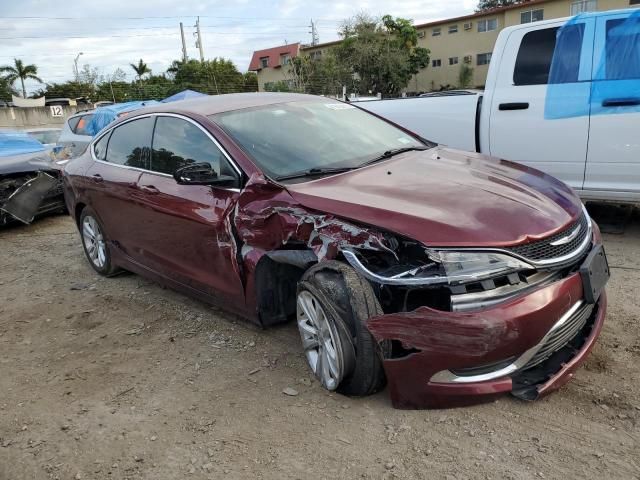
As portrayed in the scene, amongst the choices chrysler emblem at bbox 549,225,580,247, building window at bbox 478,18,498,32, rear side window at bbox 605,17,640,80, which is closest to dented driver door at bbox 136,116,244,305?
chrysler emblem at bbox 549,225,580,247

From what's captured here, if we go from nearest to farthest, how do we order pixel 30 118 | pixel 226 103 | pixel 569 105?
A: pixel 226 103, pixel 569 105, pixel 30 118

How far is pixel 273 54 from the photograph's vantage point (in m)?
56.7

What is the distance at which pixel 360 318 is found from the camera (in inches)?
105

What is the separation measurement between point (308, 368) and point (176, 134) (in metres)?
1.98

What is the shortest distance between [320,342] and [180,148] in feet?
6.10

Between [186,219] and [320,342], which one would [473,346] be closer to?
[320,342]

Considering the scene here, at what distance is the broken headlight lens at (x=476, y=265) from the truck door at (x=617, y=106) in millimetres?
3066

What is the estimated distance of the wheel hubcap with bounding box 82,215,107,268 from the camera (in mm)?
5312

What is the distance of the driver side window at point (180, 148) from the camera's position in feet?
11.9

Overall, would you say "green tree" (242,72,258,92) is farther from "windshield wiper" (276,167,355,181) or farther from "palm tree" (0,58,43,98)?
"windshield wiper" (276,167,355,181)

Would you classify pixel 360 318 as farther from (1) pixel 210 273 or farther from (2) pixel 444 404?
(1) pixel 210 273

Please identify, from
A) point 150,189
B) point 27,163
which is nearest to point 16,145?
point 27,163

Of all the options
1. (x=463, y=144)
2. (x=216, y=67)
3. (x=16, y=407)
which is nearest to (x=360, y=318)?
(x=16, y=407)

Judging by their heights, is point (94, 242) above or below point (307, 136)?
below
